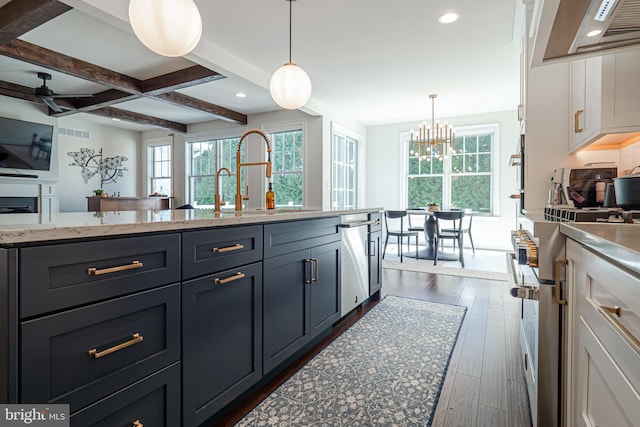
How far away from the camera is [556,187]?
2.40 meters

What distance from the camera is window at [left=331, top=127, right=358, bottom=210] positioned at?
6250 mm

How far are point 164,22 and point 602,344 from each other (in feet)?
7.22

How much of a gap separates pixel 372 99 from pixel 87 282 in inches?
203

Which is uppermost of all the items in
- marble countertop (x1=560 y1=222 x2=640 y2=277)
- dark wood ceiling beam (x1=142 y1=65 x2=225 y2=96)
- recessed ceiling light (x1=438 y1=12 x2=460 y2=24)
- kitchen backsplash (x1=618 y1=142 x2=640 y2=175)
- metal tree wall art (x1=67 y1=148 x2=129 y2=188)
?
recessed ceiling light (x1=438 y1=12 x2=460 y2=24)

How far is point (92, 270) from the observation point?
3.10ft

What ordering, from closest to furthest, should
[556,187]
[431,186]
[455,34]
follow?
1. [556,187]
2. [455,34]
3. [431,186]

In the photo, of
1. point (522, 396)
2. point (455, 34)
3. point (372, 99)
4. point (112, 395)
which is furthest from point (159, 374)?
point (372, 99)

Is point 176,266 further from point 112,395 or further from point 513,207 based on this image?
point 513,207

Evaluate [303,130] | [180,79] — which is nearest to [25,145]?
[180,79]

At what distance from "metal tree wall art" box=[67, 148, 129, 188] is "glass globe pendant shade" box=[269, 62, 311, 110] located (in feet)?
20.0

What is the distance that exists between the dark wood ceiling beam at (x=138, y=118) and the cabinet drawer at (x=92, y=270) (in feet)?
19.2

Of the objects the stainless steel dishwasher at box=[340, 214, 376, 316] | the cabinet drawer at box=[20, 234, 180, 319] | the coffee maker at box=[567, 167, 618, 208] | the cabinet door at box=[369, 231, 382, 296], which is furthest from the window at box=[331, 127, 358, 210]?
the cabinet drawer at box=[20, 234, 180, 319]

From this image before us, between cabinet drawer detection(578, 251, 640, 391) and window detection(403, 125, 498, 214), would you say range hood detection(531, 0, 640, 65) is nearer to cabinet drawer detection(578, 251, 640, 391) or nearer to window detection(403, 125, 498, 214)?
cabinet drawer detection(578, 251, 640, 391)

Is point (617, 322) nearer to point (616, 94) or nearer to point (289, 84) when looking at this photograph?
point (616, 94)
